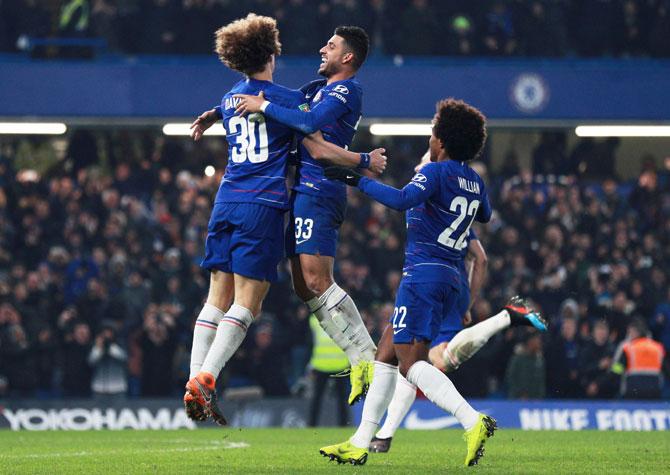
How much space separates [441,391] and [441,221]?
1105 millimetres

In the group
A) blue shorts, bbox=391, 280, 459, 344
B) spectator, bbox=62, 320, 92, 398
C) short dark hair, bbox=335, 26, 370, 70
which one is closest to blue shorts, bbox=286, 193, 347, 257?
blue shorts, bbox=391, 280, 459, 344

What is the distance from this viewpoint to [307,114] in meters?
8.41

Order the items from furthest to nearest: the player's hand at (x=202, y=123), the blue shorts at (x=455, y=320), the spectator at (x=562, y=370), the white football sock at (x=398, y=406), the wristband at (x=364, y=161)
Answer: the spectator at (x=562, y=370)
the blue shorts at (x=455, y=320)
the white football sock at (x=398, y=406)
the player's hand at (x=202, y=123)
the wristband at (x=364, y=161)

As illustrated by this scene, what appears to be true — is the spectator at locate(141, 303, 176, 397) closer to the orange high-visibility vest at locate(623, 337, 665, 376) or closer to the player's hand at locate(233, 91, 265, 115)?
the orange high-visibility vest at locate(623, 337, 665, 376)

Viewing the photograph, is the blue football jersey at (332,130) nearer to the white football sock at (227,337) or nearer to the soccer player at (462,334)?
the white football sock at (227,337)

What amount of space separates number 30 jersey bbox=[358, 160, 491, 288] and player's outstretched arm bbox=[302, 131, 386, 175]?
0.94ft

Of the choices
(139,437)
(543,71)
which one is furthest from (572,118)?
(139,437)

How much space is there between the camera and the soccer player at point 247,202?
8320mm

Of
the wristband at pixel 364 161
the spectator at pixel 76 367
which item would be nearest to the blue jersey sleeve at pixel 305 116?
the wristband at pixel 364 161

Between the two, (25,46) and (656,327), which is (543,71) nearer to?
(656,327)

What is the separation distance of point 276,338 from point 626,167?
379 inches

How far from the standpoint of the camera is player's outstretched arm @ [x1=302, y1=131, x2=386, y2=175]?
847 centimetres

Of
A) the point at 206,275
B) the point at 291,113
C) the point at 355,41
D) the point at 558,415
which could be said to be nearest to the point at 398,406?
the point at 291,113

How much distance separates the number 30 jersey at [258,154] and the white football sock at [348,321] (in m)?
0.75
